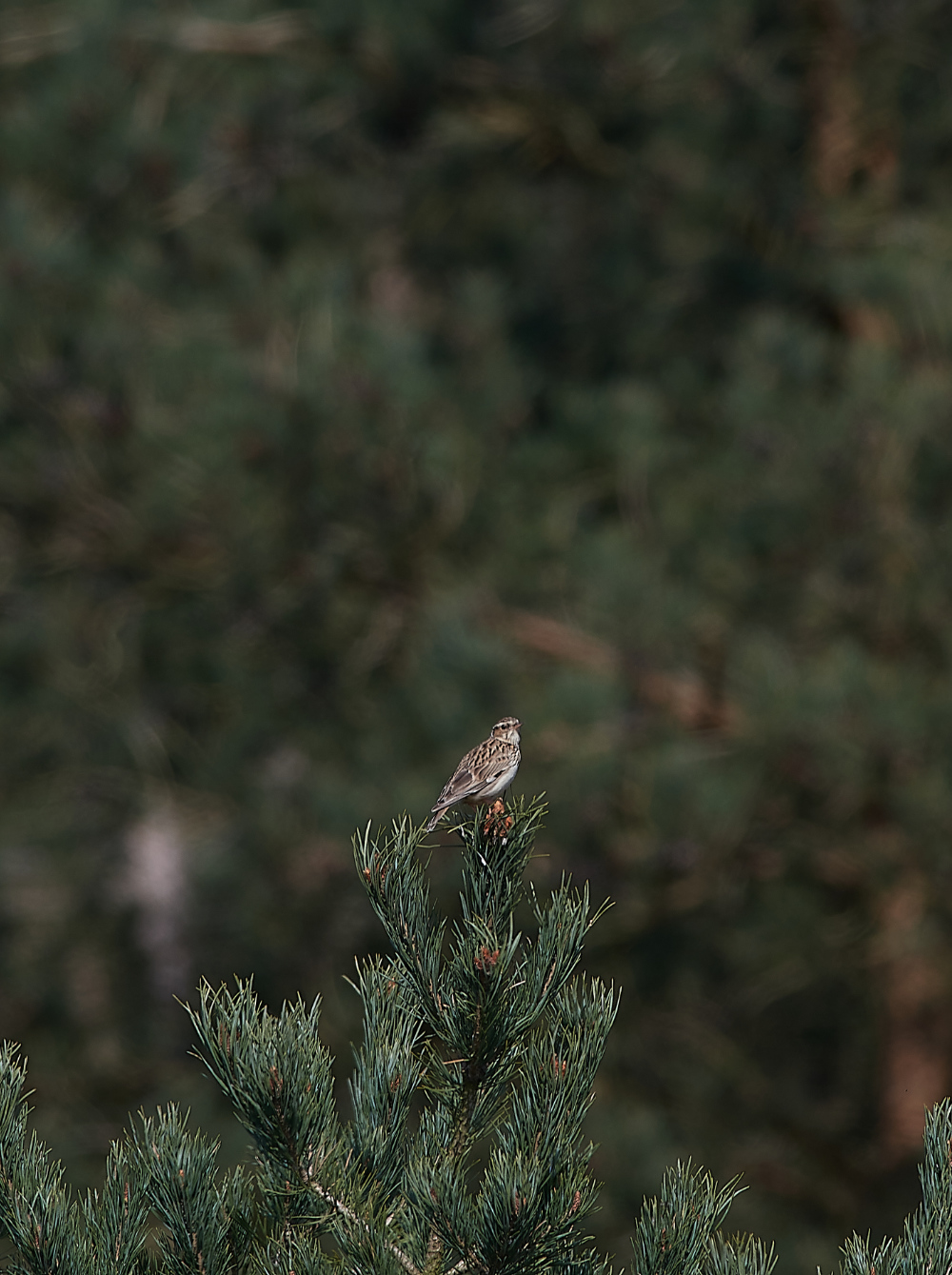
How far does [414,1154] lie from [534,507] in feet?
12.3

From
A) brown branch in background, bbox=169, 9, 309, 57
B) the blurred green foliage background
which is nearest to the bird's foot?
the blurred green foliage background

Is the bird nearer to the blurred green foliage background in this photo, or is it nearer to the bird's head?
the bird's head

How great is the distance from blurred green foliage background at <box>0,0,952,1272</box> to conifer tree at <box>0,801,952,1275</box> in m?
2.70

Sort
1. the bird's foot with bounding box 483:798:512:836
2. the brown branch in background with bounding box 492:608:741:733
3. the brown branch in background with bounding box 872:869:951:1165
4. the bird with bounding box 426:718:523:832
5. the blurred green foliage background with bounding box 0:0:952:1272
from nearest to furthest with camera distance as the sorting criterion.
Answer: the bird's foot with bounding box 483:798:512:836 < the bird with bounding box 426:718:523:832 < the blurred green foliage background with bounding box 0:0:952:1272 < the brown branch in background with bounding box 492:608:741:733 < the brown branch in background with bounding box 872:869:951:1165

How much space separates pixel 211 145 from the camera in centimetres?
546

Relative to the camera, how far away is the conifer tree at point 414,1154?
1568 mm

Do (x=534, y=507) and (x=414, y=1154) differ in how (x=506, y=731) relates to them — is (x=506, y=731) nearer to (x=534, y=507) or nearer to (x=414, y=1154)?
(x=414, y=1154)

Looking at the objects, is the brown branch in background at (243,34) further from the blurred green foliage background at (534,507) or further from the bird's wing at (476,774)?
the bird's wing at (476,774)

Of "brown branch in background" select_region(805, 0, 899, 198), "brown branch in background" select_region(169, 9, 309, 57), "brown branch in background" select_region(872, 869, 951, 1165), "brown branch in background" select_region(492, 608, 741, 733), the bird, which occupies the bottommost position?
"brown branch in background" select_region(872, 869, 951, 1165)

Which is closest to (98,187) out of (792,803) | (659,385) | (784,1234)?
(659,385)

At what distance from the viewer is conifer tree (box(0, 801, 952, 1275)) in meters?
1.57

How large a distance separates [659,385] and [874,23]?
1.41 m

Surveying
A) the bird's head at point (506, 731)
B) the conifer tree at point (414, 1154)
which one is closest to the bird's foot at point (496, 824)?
the conifer tree at point (414, 1154)

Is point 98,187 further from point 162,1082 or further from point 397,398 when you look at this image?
point 162,1082
